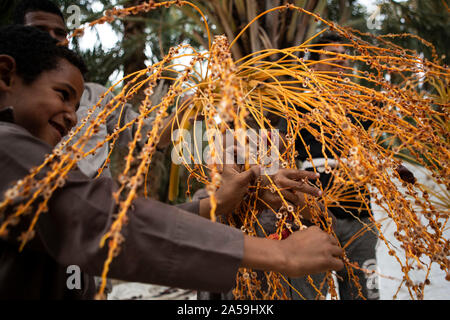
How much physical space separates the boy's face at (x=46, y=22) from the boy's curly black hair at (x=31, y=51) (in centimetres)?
63

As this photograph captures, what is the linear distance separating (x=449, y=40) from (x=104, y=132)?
3.52 m

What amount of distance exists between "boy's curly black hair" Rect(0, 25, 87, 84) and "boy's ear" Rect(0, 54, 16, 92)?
11 millimetres

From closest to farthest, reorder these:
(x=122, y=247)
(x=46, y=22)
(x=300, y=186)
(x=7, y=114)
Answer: (x=122, y=247) → (x=7, y=114) → (x=300, y=186) → (x=46, y=22)

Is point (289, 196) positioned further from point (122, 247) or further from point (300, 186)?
point (122, 247)

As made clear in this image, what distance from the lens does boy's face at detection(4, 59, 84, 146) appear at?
67 cm

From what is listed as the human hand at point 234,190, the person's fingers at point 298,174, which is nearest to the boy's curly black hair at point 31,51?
the human hand at point 234,190

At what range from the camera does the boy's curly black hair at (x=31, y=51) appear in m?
0.69

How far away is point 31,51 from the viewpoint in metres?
0.71

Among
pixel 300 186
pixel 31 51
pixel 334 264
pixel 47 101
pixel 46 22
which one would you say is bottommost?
pixel 334 264

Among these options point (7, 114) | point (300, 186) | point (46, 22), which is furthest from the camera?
point (46, 22)

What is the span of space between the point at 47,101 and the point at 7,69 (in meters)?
0.11

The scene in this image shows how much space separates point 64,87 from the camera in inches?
27.4

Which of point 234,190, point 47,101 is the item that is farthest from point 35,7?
point 234,190
